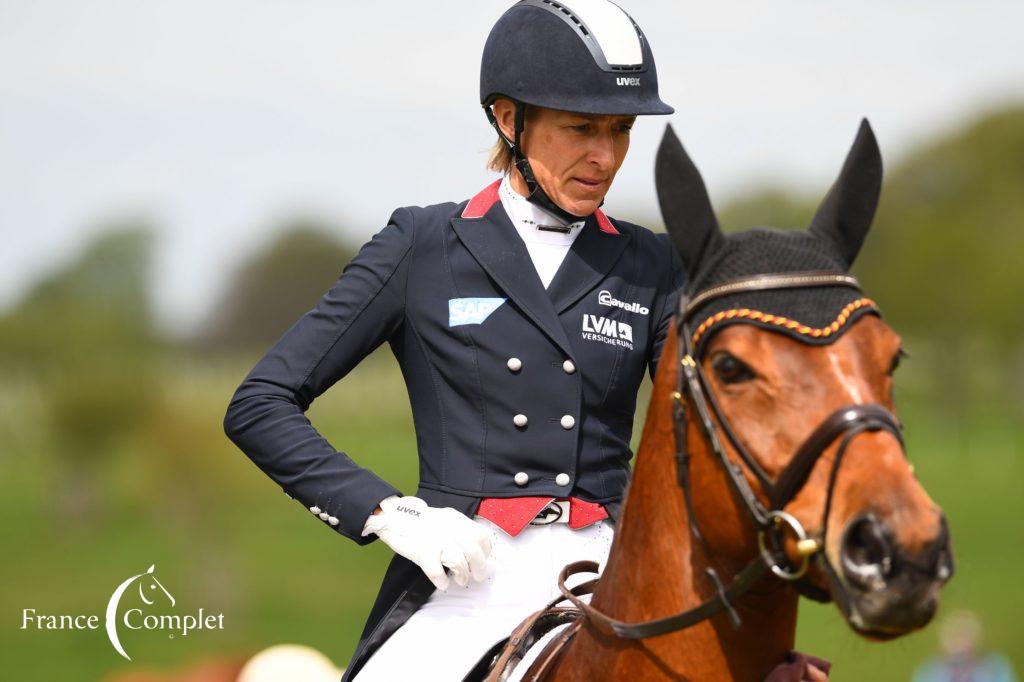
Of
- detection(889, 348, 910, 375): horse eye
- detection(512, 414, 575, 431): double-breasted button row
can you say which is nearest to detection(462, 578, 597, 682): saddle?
detection(512, 414, 575, 431): double-breasted button row

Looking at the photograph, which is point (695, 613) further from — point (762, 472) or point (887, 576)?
point (887, 576)

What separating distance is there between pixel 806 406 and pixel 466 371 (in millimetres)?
1330

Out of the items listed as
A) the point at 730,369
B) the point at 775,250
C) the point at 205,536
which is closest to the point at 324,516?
the point at 730,369

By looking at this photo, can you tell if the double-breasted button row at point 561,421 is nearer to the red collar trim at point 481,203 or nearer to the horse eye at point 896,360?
the red collar trim at point 481,203

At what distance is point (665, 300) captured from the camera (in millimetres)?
4387

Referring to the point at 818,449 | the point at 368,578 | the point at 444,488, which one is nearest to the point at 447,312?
the point at 444,488

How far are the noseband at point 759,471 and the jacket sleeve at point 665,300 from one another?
3.02 feet

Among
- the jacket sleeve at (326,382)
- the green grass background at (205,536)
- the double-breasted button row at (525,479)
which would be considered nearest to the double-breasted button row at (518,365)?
the double-breasted button row at (525,479)

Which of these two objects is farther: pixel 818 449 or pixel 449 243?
pixel 449 243

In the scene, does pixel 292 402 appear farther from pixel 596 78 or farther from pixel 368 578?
pixel 368 578

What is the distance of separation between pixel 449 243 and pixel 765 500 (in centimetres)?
156

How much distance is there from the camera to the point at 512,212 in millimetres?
4402

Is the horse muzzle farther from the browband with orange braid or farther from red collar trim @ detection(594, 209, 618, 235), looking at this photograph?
red collar trim @ detection(594, 209, 618, 235)

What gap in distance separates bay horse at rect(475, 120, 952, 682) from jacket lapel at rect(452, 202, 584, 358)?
26.9 inches
